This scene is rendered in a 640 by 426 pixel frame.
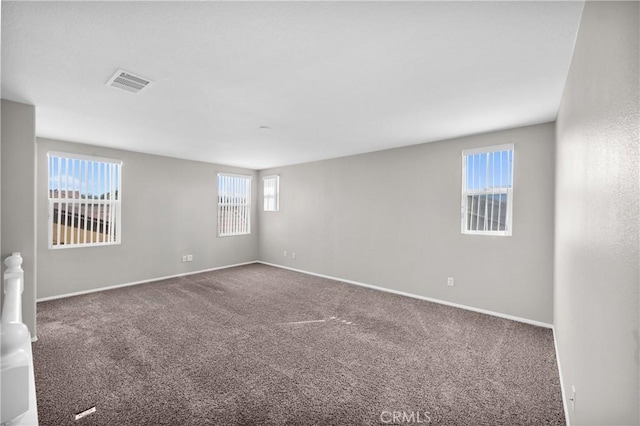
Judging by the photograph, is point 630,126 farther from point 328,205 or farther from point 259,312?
point 328,205

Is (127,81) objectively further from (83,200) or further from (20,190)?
(83,200)

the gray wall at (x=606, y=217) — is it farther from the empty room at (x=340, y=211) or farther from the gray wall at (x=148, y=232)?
the gray wall at (x=148, y=232)

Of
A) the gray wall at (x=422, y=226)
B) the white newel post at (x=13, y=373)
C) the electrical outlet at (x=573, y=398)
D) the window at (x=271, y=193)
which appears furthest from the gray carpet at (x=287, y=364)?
the window at (x=271, y=193)

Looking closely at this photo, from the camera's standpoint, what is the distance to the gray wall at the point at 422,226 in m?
3.52

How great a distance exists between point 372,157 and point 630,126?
14.4ft

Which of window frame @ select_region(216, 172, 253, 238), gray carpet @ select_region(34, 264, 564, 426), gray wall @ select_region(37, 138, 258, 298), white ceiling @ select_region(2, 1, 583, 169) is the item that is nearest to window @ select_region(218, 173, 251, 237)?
window frame @ select_region(216, 172, 253, 238)

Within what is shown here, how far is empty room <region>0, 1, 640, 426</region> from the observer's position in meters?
1.45

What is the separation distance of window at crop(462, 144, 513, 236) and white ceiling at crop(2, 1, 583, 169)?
41 cm

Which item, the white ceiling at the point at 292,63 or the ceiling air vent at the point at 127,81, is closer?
the white ceiling at the point at 292,63

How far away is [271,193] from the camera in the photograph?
7.21 metres

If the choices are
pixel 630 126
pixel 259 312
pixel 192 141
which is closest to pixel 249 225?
pixel 192 141

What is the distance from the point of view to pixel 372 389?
2232 millimetres

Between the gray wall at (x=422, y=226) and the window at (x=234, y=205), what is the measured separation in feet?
3.36

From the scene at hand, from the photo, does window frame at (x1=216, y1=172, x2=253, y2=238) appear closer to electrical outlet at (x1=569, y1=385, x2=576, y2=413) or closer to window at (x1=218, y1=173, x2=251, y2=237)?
window at (x1=218, y1=173, x2=251, y2=237)
